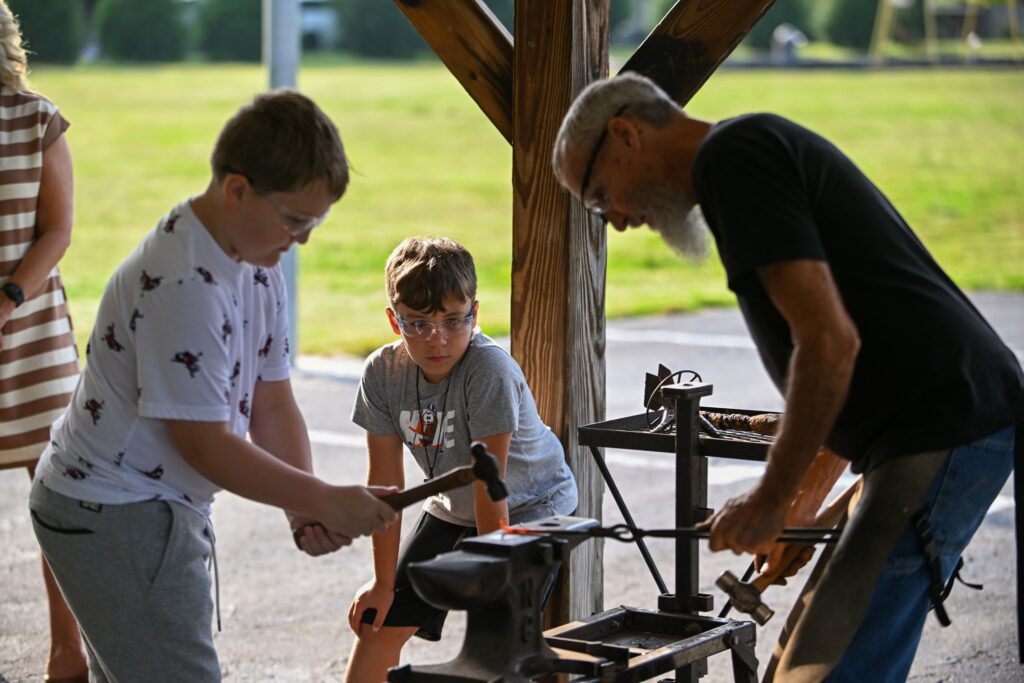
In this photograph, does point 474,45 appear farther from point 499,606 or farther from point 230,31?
point 230,31

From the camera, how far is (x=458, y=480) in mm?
2756

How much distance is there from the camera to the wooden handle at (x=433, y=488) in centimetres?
274

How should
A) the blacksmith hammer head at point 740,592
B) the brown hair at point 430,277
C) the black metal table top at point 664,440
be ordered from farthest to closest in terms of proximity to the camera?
the black metal table top at point 664,440, the brown hair at point 430,277, the blacksmith hammer head at point 740,592

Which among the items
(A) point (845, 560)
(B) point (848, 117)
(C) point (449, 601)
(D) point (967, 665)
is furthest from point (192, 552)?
(B) point (848, 117)

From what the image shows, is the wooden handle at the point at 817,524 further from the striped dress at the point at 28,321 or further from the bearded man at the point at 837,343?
the striped dress at the point at 28,321

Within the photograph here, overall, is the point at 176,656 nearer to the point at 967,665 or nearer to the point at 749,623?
the point at 749,623

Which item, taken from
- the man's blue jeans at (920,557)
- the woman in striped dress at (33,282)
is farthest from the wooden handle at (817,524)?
the woman in striped dress at (33,282)

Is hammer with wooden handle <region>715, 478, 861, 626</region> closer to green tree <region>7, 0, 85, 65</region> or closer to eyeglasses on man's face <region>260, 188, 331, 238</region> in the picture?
eyeglasses on man's face <region>260, 188, 331, 238</region>

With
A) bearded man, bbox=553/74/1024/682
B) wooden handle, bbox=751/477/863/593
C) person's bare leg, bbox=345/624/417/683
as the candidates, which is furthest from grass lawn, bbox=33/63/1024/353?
bearded man, bbox=553/74/1024/682

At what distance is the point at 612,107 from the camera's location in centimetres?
285

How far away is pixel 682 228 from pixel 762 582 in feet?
3.53

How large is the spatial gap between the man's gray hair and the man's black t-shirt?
20 centimetres

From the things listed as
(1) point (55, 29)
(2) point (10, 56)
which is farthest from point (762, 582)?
(1) point (55, 29)

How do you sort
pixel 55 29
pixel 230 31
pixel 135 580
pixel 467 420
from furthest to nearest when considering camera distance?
pixel 230 31
pixel 55 29
pixel 467 420
pixel 135 580
